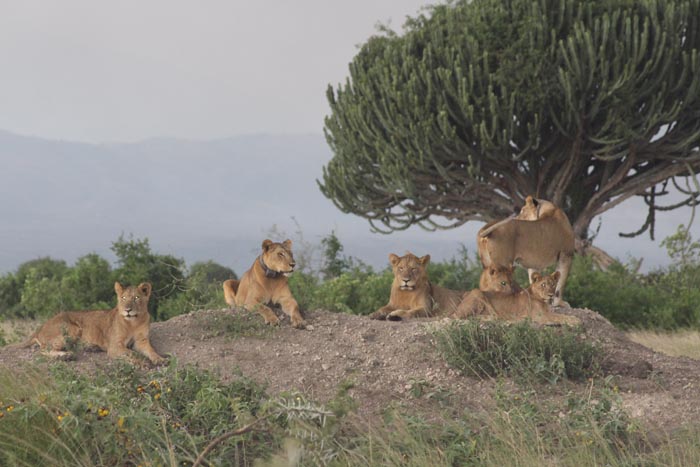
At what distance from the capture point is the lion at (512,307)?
839cm

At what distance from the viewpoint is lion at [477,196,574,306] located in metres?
9.02

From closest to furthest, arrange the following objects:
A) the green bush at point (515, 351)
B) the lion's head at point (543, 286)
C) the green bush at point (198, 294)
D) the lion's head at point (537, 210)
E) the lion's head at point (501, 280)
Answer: the green bush at point (515, 351)
the lion's head at point (543, 286)
the lion's head at point (501, 280)
the lion's head at point (537, 210)
the green bush at point (198, 294)

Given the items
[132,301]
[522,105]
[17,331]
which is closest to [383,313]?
[132,301]

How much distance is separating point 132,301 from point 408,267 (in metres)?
2.58

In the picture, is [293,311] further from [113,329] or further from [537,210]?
[537,210]

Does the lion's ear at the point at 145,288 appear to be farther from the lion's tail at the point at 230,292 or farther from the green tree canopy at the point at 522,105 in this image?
the green tree canopy at the point at 522,105

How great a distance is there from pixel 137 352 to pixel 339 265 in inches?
458

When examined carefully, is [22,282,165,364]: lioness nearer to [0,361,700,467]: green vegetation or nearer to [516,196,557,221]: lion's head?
[0,361,700,467]: green vegetation

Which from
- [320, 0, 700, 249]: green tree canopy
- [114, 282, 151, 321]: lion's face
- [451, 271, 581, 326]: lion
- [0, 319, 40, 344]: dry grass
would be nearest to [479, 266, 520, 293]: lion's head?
[451, 271, 581, 326]: lion

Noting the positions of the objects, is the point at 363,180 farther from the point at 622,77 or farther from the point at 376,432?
the point at 376,432

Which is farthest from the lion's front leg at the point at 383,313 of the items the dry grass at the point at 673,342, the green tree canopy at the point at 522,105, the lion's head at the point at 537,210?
the green tree canopy at the point at 522,105

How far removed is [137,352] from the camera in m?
7.47

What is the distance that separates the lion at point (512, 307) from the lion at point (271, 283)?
→ 1608 mm

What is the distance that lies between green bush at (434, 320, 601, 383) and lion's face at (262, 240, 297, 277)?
57.0 inches
